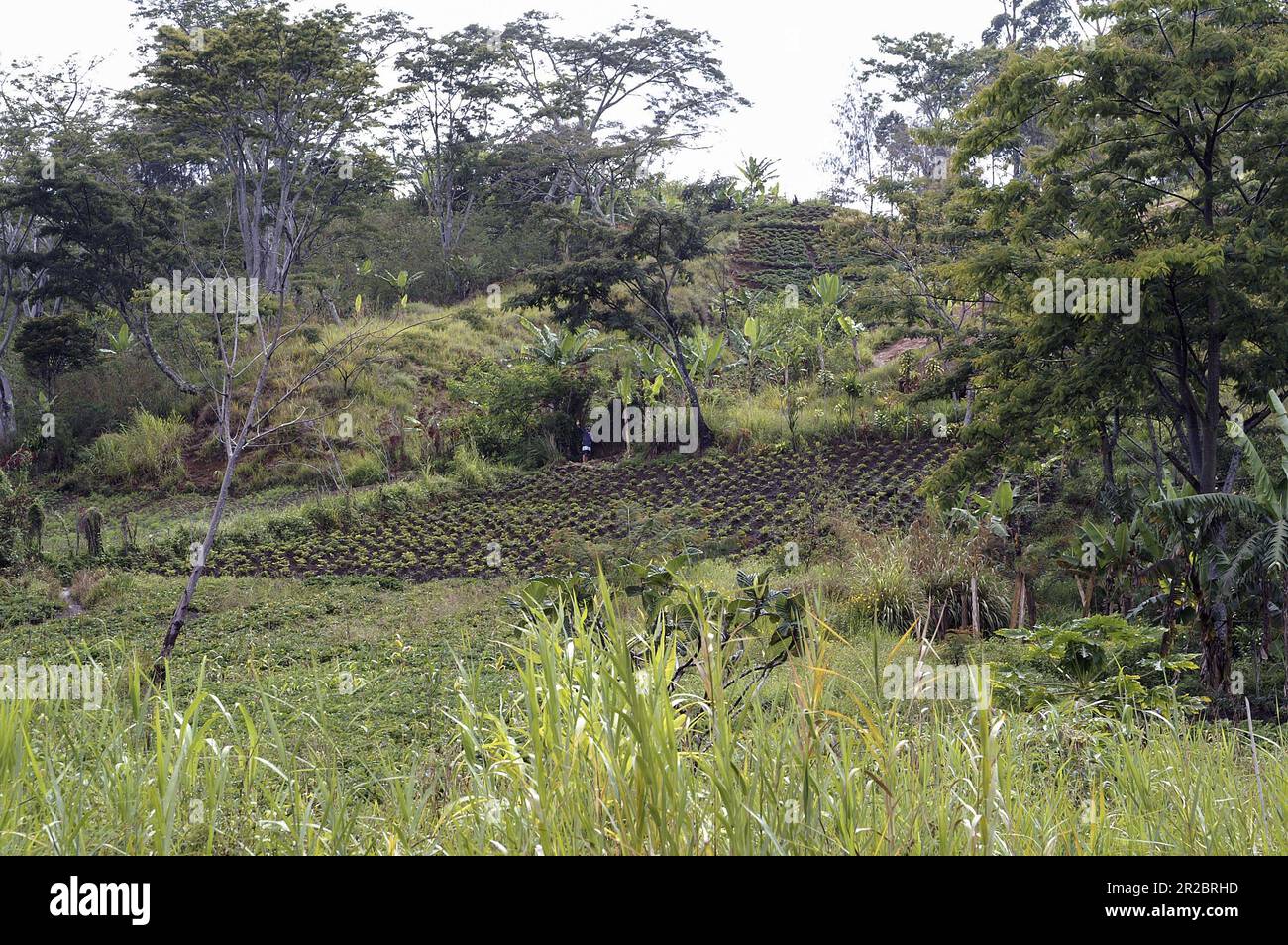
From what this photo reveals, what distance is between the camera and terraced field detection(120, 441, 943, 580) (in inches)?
474

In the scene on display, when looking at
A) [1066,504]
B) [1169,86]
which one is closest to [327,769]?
[1169,86]

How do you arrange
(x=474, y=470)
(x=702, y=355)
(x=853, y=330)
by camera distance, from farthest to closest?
(x=853, y=330) → (x=702, y=355) → (x=474, y=470)

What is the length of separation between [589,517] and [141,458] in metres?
9.73

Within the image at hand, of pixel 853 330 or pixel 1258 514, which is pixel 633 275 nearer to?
pixel 853 330

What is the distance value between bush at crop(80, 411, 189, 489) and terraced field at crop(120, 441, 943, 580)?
5649 millimetres

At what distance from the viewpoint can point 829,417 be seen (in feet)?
56.8

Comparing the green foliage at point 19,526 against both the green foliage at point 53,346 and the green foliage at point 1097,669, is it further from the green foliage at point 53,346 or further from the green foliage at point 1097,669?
the green foliage at point 1097,669

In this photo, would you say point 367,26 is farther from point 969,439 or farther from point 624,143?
point 969,439

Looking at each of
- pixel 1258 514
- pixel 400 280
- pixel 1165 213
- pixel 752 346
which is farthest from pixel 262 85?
pixel 1258 514

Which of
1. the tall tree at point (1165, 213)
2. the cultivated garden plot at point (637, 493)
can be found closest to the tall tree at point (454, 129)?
the cultivated garden plot at point (637, 493)

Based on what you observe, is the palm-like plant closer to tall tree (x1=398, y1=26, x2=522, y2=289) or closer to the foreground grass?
the foreground grass

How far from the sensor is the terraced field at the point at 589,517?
12.0m

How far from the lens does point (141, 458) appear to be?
1870 cm

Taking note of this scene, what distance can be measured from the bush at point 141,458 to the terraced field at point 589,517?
5649 mm
